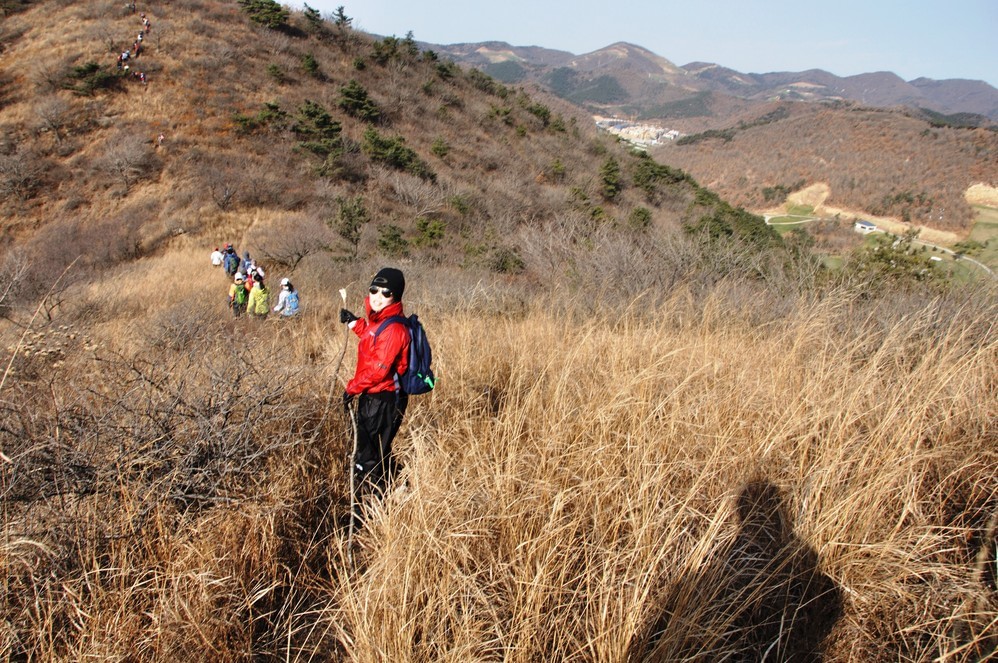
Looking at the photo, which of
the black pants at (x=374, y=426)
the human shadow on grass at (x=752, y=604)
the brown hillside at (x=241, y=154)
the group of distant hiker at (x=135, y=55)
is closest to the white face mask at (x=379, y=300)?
the black pants at (x=374, y=426)

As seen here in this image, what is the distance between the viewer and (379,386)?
2.19m

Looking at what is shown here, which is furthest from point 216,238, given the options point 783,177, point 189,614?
point 783,177

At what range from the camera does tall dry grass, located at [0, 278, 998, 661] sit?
130cm

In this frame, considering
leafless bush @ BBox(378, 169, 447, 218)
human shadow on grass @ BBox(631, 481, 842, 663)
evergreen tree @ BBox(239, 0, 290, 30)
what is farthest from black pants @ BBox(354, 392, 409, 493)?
evergreen tree @ BBox(239, 0, 290, 30)

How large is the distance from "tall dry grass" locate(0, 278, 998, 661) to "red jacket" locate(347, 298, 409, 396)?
29 centimetres

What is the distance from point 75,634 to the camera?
1.29m

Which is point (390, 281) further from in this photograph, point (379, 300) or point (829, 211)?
point (829, 211)

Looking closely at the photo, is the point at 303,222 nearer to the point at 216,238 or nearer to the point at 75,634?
the point at 216,238

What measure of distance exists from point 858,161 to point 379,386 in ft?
306

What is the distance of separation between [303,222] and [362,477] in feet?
58.9

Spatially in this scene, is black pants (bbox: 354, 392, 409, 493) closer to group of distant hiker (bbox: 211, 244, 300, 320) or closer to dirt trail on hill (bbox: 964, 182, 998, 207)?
group of distant hiker (bbox: 211, 244, 300, 320)

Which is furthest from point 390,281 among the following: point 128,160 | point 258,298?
point 128,160

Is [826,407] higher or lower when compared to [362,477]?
higher

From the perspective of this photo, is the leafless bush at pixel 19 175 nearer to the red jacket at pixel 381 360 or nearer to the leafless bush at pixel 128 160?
the leafless bush at pixel 128 160
